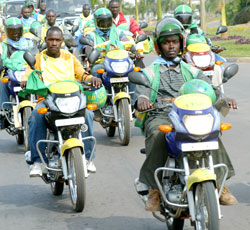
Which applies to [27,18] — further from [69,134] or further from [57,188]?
[69,134]

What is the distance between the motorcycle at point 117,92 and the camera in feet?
36.5

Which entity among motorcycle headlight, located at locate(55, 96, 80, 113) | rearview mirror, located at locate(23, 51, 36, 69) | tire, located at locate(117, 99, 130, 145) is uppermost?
rearview mirror, located at locate(23, 51, 36, 69)

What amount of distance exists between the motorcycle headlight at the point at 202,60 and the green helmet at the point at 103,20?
9.01 ft

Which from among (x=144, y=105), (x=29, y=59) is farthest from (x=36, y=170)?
(x=144, y=105)

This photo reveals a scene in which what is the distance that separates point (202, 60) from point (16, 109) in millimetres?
2836

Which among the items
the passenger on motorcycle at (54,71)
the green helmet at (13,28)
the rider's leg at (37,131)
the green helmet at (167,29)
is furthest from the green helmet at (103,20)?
the green helmet at (167,29)

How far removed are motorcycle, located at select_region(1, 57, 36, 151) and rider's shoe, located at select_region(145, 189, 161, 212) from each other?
502 centimetres

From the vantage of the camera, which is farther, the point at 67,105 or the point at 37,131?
the point at 37,131

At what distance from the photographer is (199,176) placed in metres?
5.25

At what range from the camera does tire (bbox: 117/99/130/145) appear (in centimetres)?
1098

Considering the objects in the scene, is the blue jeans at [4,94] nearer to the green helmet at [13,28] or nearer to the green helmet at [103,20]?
the green helmet at [13,28]

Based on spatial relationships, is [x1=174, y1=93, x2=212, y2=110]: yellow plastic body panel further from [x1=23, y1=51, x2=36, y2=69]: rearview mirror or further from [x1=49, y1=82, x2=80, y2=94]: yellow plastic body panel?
[x1=23, y1=51, x2=36, y2=69]: rearview mirror

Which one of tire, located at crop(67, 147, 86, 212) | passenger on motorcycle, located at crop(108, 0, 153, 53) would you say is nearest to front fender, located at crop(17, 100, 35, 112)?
tire, located at crop(67, 147, 86, 212)

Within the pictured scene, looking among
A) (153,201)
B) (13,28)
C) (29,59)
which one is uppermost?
(29,59)
